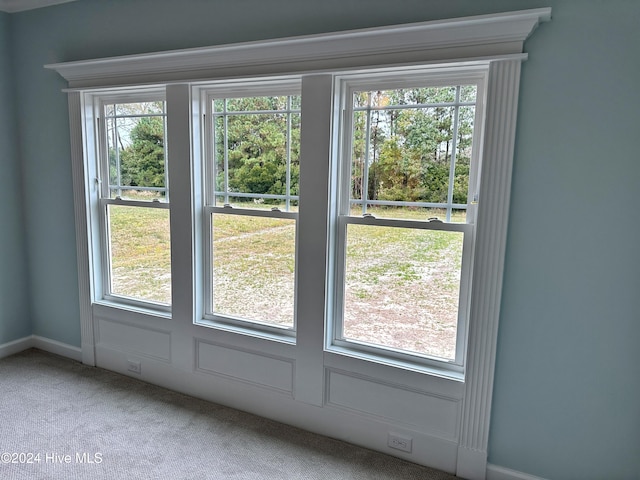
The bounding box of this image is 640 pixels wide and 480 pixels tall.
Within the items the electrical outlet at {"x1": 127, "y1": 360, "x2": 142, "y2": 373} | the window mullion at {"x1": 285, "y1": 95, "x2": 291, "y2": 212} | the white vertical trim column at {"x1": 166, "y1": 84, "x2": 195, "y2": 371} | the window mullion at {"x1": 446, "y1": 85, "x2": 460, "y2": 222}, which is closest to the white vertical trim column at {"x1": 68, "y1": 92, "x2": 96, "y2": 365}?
the electrical outlet at {"x1": 127, "y1": 360, "x2": 142, "y2": 373}

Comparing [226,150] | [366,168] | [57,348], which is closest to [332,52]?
[366,168]

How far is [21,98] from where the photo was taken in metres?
3.26

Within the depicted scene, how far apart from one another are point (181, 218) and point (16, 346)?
2113 mm

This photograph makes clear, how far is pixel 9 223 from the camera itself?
336 centimetres

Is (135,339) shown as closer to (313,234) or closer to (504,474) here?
(313,234)

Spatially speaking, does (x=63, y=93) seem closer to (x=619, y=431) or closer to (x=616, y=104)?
(x=616, y=104)

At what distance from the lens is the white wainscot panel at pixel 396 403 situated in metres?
2.16

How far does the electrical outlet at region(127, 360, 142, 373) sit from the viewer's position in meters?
3.05

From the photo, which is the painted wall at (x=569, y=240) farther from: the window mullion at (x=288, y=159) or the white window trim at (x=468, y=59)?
the window mullion at (x=288, y=159)

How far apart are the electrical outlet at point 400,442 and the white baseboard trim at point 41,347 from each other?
102 inches

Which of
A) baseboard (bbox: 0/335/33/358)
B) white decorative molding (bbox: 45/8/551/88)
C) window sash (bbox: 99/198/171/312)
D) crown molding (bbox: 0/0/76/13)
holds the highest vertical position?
crown molding (bbox: 0/0/76/13)

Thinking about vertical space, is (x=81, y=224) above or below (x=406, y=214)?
below

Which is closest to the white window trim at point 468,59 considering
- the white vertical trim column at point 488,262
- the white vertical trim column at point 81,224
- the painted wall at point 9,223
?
the white vertical trim column at point 488,262

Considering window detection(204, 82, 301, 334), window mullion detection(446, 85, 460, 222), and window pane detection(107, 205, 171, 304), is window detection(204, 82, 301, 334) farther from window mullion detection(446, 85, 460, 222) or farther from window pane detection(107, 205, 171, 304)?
window mullion detection(446, 85, 460, 222)
